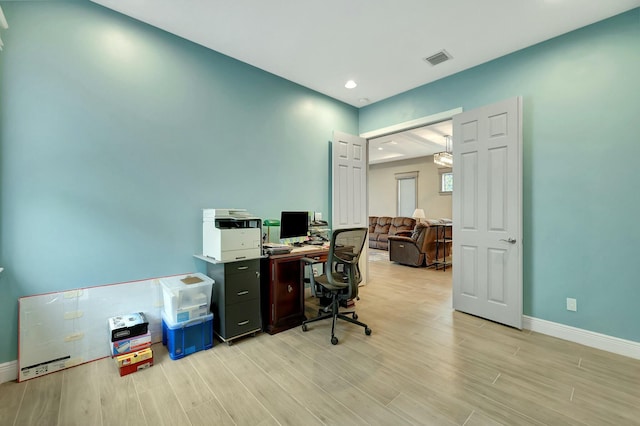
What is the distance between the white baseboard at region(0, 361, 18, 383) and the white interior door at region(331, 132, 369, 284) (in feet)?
10.9

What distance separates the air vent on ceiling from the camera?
9.68 feet

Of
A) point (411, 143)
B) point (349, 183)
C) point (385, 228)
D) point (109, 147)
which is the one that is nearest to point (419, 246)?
point (349, 183)

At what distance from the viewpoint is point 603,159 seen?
245cm

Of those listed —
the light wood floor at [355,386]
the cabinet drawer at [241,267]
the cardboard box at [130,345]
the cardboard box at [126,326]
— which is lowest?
the light wood floor at [355,386]

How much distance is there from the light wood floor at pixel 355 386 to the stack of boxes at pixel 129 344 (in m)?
0.08

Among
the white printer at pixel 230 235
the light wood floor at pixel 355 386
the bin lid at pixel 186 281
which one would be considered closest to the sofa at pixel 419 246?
the light wood floor at pixel 355 386

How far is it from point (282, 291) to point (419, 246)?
3.70 m

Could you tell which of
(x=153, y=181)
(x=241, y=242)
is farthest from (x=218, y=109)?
(x=241, y=242)

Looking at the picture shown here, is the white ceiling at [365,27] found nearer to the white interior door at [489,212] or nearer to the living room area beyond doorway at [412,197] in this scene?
the white interior door at [489,212]

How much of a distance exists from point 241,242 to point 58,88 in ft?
6.23

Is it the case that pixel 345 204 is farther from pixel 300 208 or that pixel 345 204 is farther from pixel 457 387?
pixel 457 387

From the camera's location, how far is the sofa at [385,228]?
758cm

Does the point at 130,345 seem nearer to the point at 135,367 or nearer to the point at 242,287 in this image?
the point at 135,367

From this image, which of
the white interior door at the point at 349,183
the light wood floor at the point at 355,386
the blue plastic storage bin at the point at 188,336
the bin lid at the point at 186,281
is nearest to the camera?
the light wood floor at the point at 355,386
